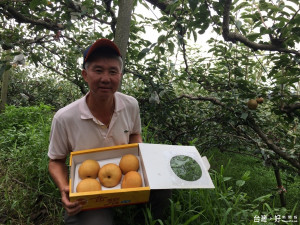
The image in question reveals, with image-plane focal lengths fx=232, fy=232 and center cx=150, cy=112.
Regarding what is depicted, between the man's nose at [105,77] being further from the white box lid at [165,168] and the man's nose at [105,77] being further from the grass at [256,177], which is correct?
the grass at [256,177]

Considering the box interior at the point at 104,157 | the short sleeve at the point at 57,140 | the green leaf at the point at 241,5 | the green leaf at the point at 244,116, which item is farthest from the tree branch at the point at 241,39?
the short sleeve at the point at 57,140

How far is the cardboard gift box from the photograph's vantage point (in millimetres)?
1082

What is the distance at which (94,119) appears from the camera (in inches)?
56.2

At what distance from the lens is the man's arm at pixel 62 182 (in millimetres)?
1139

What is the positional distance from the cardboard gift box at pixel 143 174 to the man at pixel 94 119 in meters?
0.11

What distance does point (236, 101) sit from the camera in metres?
2.10

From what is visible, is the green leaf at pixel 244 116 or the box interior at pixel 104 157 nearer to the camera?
the box interior at pixel 104 157

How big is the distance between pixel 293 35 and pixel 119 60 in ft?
3.58

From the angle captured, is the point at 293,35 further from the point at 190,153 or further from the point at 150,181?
the point at 150,181

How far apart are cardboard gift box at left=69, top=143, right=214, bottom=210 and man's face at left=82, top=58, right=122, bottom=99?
1.14 feet

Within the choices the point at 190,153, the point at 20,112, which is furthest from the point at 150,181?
the point at 20,112

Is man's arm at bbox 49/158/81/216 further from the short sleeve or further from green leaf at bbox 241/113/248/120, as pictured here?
green leaf at bbox 241/113/248/120

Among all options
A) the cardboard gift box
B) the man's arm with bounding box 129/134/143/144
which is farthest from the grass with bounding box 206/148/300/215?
the cardboard gift box

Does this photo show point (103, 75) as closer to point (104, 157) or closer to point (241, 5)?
point (104, 157)
